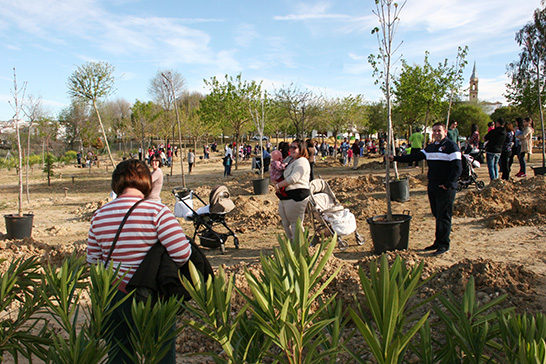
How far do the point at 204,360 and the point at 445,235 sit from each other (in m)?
3.87

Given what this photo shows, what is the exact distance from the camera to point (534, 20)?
22.7 meters

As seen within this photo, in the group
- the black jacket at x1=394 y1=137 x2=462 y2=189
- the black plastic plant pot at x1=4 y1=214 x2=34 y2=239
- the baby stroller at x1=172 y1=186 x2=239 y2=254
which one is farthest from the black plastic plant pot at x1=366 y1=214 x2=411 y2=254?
the black plastic plant pot at x1=4 y1=214 x2=34 y2=239

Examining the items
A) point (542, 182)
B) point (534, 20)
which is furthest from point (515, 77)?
point (542, 182)

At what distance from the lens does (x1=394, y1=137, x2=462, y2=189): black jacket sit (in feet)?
17.7

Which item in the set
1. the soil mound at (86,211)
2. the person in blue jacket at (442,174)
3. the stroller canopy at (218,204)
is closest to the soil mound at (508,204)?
the person in blue jacket at (442,174)

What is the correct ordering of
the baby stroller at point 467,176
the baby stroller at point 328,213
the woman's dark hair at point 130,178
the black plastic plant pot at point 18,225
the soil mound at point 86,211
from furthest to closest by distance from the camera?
the soil mound at point 86,211, the baby stroller at point 467,176, the black plastic plant pot at point 18,225, the baby stroller at point 328,213, the woman's dark hair at point 130,178

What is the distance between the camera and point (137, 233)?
2215 millimetres

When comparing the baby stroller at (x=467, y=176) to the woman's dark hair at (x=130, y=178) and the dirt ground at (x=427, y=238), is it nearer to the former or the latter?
the dirt ground at (x=427, y=238)

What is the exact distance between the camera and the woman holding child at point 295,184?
557cm

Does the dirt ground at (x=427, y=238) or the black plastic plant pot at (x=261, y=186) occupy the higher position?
the black plastic plant pot at (x=261, y=186)

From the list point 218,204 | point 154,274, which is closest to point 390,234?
point 218,204

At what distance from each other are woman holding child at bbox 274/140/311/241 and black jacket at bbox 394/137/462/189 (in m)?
1.68

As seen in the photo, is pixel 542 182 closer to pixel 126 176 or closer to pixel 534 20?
pixel 126 176

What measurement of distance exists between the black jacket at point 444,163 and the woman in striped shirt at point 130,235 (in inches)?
166
